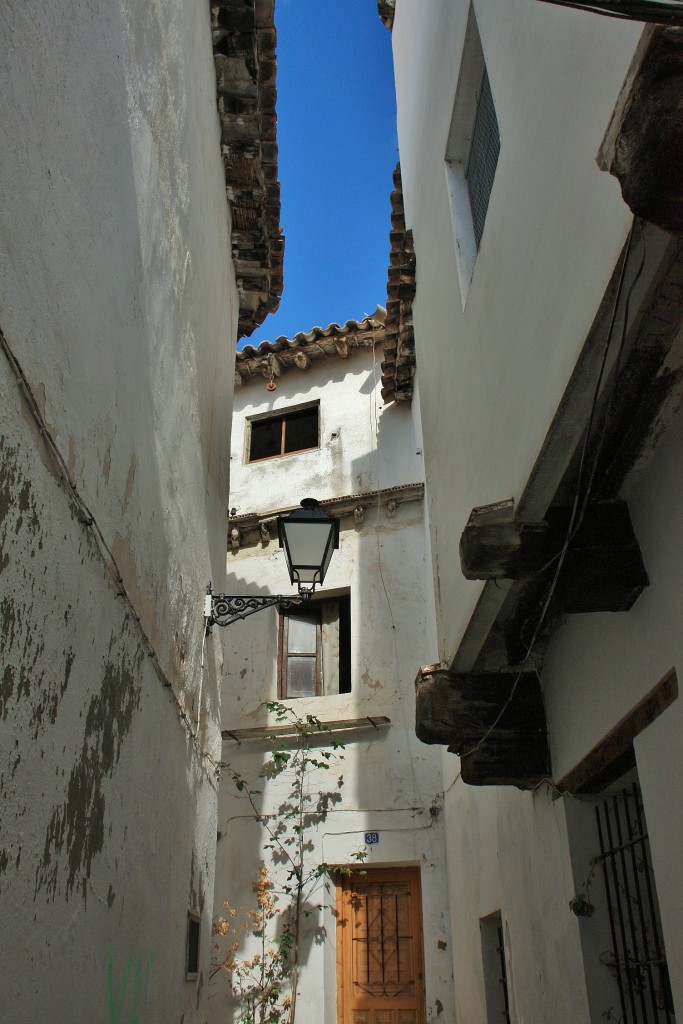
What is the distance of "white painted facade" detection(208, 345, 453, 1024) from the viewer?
26.2 feet

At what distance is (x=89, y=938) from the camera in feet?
8.73

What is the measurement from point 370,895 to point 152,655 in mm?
5709

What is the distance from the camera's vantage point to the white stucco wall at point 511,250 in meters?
2.26

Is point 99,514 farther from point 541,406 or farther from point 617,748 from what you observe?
point 617,748

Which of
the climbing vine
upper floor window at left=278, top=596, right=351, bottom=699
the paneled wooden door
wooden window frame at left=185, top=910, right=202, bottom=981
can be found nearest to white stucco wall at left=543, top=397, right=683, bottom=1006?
wooden window frame at left=185, top=910, right=202, bottom=981

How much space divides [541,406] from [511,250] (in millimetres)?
812

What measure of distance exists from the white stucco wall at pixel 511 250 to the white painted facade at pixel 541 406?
1 centimetres

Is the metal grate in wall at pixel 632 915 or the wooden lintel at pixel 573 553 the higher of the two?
the wooden lintel at pixel 573 553

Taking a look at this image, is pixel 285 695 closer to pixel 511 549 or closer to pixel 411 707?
pixel 411 707

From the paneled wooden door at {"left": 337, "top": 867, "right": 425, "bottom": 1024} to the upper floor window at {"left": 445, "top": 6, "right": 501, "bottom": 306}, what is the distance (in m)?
6.19

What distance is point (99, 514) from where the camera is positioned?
9.05 feet

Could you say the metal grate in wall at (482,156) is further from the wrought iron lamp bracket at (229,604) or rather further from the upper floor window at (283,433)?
the upper floor window at (283,433)

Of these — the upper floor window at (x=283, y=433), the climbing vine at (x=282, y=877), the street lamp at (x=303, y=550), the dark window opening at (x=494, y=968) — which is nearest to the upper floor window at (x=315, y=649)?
the climbing vine at (x=282, y=877)

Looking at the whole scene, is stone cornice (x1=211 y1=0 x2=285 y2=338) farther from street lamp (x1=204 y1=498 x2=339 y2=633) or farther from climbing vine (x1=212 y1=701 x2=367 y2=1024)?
climbing vine (x1=212 y1=701 x2=367 y2=1024)
